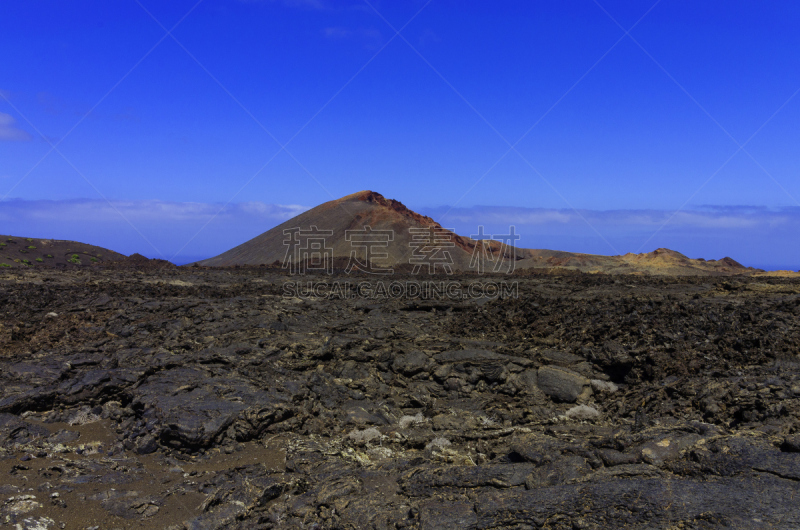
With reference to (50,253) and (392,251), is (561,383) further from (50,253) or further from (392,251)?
(50,253)

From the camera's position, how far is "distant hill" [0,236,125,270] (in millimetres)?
27656

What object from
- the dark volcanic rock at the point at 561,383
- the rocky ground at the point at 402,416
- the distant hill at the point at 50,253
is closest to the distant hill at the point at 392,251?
the distant hill at the point at 50,253

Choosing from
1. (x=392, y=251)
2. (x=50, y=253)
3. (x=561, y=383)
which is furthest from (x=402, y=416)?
(x=50, y=253)

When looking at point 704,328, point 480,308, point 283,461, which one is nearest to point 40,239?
point 480,308

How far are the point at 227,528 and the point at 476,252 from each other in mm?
40481

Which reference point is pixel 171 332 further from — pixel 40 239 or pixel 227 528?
pixel 40 239

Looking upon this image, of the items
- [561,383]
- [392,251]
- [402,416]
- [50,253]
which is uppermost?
[392,251]

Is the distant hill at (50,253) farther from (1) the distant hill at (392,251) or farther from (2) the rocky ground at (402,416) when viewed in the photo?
(2) the rocky ground at (402,416)

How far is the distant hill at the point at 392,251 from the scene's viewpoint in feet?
120

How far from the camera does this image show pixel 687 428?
5.03 meters

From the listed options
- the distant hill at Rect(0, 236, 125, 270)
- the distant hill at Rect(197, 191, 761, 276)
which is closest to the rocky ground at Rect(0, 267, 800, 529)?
the distant hill at Rect(0, 236, 125, 270)

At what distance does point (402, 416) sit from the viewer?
7586 millimetres

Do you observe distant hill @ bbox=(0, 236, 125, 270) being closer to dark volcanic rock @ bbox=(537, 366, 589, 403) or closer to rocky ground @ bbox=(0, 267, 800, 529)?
rocky ground @ bbox=(0, 267, 800, 529)

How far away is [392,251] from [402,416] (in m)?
31.2
